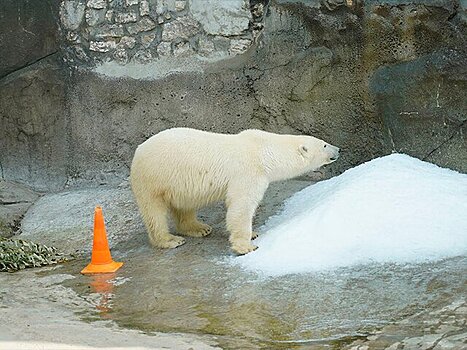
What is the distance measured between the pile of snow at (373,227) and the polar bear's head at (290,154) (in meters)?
0.30

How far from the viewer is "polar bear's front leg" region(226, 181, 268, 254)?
5.72 meters

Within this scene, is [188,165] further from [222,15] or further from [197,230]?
[222,15]

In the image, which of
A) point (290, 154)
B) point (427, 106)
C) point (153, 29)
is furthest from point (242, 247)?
point (153, 29)

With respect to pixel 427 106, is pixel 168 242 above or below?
below

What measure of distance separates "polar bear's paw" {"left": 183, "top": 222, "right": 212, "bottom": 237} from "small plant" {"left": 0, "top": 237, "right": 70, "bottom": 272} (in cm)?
95

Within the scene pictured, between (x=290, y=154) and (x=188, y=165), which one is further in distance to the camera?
(x=290, y=154)

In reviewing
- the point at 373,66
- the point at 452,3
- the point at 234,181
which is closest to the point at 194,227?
the point at 234,181

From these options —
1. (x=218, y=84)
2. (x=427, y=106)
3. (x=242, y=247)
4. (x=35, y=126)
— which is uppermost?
(x=218, y=84)

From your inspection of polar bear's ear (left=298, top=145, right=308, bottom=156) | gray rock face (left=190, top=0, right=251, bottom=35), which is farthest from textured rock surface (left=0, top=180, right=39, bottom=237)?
polar bear's ear (left=298, top=145, right=308, bottom=156)

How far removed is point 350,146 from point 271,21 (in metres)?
1.37

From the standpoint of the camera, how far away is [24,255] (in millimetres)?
6027

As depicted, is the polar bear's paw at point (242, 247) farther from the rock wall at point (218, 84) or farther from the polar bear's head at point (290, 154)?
the rock wall at point (218, 84)

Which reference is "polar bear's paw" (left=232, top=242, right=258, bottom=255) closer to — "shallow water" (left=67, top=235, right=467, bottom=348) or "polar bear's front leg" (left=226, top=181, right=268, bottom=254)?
"polar bear's front leg" (left=226, top=181, right=268, bottom=254)

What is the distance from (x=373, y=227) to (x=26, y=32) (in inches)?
163
